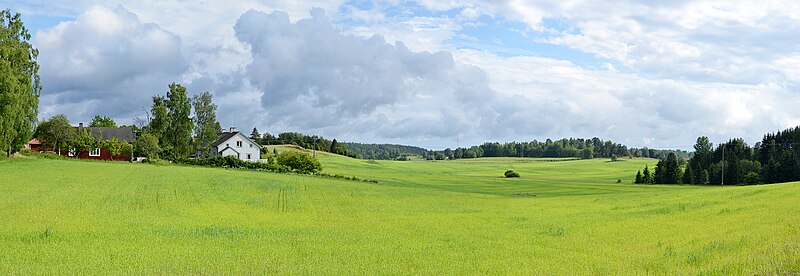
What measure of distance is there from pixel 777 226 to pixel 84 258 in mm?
20016

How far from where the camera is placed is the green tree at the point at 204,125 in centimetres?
11512

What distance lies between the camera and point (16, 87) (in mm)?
67688

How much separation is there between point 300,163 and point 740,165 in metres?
75.2

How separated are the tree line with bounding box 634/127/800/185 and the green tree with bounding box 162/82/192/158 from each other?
7976cm

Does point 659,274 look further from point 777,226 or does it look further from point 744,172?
point 744,172

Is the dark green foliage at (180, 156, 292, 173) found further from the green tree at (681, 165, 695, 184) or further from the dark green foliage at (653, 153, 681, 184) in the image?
the green tree at (681, 165, 695, 184)

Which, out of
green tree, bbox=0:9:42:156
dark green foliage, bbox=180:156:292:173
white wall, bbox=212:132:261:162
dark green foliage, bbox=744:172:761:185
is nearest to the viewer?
green tree, bbox=0:9:42:156

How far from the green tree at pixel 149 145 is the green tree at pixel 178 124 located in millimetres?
5385

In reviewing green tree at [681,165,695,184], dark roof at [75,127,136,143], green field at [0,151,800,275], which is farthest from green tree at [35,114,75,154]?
green tree at [681,165,695,184]

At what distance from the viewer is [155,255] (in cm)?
1700

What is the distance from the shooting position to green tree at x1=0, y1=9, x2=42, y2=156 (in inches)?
2601

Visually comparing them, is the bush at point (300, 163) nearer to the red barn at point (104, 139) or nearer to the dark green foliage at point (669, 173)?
the red barn at point (104, 139)

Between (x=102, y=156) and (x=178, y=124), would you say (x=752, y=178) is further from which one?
(x=102, y=156)

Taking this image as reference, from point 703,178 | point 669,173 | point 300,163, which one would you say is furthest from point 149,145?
point 703,178
